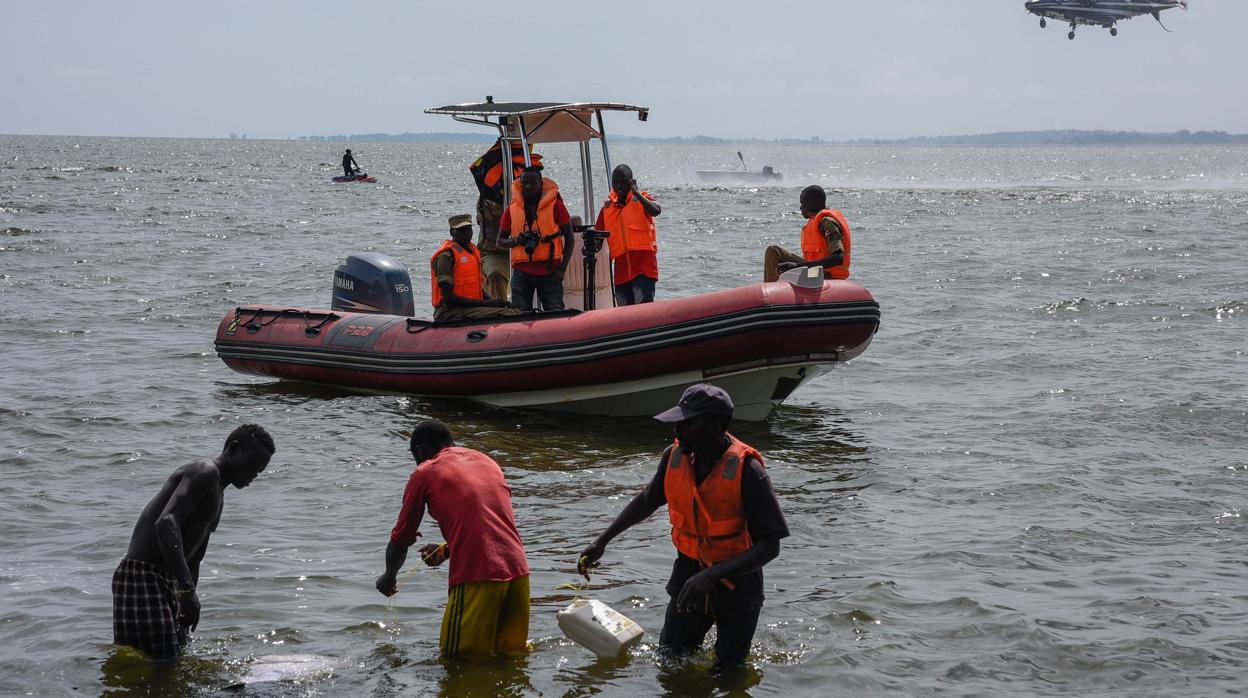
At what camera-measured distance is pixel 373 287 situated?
11.8 m

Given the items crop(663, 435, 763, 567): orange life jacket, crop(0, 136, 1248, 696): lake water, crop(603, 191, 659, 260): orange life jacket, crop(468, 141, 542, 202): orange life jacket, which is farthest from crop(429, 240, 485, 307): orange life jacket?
crop(663, 435, 763, 567): orange life jacket

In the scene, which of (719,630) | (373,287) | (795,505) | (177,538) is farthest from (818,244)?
(177,538)

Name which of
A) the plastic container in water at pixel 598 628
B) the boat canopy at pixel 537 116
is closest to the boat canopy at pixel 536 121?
the boat canopy at pixel 537 116

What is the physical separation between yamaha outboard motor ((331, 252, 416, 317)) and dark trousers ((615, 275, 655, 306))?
7.67 feet

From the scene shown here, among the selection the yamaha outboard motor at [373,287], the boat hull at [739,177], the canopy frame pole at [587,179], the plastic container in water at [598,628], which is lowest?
the plastic container in water at [598,628]

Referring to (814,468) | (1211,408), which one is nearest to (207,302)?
(814,468)

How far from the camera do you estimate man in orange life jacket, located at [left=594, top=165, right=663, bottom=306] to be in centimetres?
1012

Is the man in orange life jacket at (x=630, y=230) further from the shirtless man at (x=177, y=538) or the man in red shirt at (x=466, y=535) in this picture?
the shirtless man at (x=177, y=538)

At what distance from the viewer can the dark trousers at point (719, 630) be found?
15.6 feet

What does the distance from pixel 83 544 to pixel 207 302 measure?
11841mm

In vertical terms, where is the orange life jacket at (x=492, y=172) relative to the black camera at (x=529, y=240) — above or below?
above

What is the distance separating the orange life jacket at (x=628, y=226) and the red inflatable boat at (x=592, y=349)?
64 centimetres

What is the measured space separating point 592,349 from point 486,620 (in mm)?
4764

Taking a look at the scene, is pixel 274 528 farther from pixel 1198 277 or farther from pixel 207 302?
pixel 1198 277
